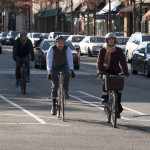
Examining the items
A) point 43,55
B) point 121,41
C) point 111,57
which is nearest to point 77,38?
point 121,41

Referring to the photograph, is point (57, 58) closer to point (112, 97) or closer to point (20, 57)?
point (112, 97)

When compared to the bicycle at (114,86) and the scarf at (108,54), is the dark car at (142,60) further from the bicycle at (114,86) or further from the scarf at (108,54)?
the bicycle at (114,86)

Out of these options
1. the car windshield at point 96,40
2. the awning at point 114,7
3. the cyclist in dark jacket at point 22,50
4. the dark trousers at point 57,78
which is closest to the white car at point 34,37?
the awning at point 114,7

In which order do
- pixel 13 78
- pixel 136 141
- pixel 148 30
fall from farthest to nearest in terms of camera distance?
pixel 148 30, pixel 13 78, pixel 136 141

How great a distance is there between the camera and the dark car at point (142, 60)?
28.6 meters

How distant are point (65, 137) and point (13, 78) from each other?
15.7 metres

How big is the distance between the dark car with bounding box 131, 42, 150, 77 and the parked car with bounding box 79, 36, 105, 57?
16.0m

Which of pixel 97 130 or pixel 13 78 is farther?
pixel 13 78

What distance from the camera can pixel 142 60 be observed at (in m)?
29.2

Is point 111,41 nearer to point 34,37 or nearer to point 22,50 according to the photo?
point 22,50

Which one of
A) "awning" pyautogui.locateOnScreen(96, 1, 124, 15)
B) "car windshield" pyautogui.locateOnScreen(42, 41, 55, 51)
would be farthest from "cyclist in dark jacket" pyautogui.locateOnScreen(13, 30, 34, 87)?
"awning" pyautogui.locateOnScreen(96, 1, 124, 15)

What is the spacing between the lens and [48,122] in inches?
523

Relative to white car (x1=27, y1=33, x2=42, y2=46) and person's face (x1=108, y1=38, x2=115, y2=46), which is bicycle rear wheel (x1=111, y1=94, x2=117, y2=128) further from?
white car (x1=27, y1=33, x2=42, y2=46)

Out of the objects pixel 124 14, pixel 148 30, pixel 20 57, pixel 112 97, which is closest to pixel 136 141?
pixel 112 97
